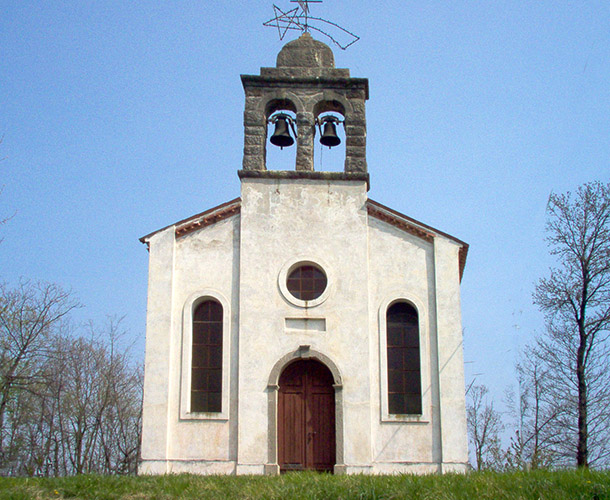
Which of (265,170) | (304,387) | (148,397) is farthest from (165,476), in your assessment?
Answer: (265,170)

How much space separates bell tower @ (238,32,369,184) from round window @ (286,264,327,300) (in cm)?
234

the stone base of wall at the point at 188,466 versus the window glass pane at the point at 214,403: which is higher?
the window glass pane at the point at 214,403

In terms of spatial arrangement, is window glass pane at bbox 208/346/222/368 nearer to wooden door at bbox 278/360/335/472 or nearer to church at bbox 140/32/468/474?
church at bbox 140/32/468/474

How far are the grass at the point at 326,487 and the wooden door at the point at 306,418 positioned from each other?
2.98 metres

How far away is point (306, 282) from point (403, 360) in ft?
9.78

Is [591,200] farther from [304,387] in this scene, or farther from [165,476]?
[165,476]

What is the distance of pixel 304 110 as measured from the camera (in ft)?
60.2

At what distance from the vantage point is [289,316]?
17000mm

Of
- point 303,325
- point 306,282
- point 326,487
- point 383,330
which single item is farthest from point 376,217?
point 326,487

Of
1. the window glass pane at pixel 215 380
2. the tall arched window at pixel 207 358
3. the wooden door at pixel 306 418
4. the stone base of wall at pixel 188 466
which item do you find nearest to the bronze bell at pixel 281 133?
the tall arched window at pixel 207 358

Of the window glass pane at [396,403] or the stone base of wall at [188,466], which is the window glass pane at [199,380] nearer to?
the stone base of wall at [188,466]

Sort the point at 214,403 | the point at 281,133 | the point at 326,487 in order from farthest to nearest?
1. the point at 281,133
2. the point at 214,403
3. the point at 326,487

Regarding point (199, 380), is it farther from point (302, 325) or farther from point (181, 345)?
point (302, 325)

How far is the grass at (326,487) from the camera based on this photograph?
1101cm
